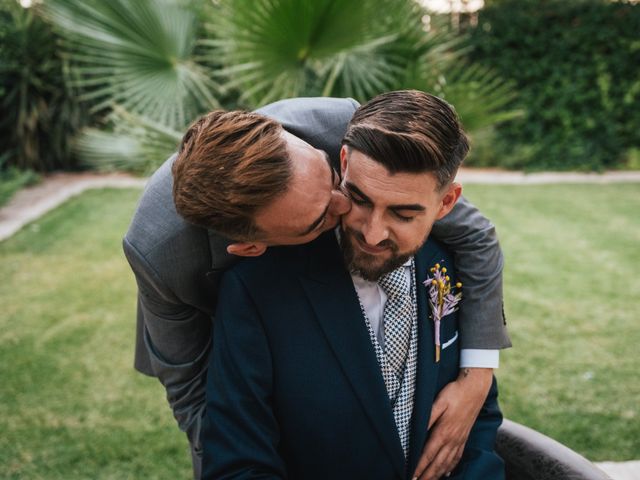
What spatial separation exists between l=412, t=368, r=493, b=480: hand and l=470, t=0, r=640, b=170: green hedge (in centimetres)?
940

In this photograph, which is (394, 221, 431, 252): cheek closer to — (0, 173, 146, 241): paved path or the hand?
the hand

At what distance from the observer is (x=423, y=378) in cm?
174

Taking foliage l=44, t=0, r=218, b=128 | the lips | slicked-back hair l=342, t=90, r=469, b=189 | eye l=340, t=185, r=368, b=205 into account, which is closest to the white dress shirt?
the lips

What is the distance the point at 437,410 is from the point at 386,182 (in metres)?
0.68

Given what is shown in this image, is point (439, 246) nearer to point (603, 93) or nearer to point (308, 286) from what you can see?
point (308, 286)

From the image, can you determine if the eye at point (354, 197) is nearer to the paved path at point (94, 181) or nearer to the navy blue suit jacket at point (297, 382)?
the navy blue suit jacket at point (297, 382)

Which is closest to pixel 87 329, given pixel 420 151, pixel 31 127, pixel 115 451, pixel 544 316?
pixel 115 451

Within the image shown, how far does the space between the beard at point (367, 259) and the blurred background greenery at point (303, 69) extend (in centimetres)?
203

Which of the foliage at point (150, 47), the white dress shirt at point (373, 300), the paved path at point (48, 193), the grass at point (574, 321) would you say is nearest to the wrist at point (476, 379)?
the white dress shirt at point (373, 300)

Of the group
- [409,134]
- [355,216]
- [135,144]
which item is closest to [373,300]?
[355,216]

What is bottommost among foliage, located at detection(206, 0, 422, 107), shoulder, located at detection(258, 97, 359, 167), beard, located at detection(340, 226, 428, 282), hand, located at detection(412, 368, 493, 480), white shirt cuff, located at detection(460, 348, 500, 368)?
hand, located at detection(412, 368, 493, 480)

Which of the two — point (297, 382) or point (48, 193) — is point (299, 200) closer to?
point (297, 382)

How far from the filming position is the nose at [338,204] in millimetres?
1650

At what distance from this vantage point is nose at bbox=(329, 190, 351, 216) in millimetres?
1650
